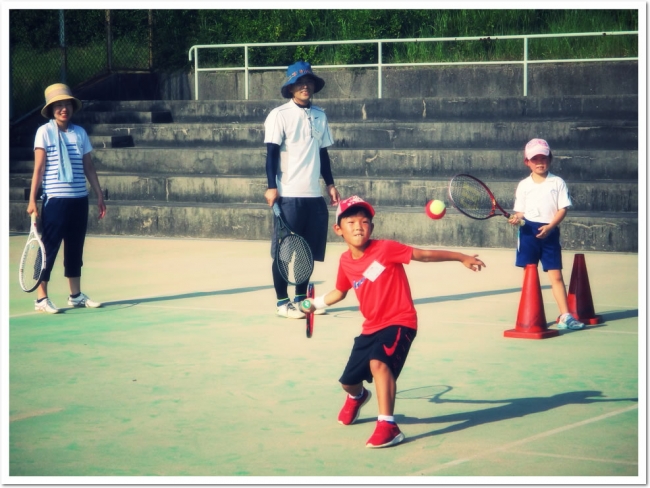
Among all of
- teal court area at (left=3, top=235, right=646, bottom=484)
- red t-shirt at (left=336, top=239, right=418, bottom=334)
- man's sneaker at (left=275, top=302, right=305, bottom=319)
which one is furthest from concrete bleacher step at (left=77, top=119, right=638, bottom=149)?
red t-shirt at (left=336, top=239, right=418, bottom=334)

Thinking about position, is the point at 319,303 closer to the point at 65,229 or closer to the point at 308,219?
the point at 308,219

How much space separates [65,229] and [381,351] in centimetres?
456

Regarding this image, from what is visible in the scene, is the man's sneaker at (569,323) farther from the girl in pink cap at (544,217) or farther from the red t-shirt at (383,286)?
the red t-shirt at (383,286)

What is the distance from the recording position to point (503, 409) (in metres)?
5.91

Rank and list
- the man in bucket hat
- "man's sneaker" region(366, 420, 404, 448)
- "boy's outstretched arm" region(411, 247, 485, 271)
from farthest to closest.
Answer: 1. the man in bucket hat
2. "boy's outstretched arm" region(411, 247, 485, 271)
3. "man's sneaker" region(366, 420, 404, 448)

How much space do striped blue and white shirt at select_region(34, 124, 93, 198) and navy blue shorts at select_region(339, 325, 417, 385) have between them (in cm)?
431

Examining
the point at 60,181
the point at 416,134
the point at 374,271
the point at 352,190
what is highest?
the point at 416,134

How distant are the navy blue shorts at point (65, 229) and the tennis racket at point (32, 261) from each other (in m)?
0.08

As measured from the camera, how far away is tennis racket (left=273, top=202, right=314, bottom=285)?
826 cm

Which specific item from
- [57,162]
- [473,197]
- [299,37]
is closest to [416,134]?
[473,197]

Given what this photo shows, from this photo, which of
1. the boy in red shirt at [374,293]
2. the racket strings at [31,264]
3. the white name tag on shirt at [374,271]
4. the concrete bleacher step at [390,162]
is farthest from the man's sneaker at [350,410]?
the concrete bleacher step at [390,162]

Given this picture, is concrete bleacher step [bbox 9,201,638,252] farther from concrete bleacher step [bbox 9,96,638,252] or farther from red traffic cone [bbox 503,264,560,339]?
red traffic cone [bbox 503,264,560,339]

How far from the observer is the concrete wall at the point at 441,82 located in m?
18.6

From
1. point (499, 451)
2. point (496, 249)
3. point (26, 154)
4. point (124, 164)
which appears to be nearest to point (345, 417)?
point (499, 451)
